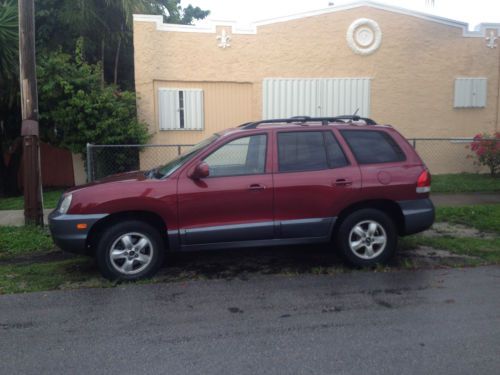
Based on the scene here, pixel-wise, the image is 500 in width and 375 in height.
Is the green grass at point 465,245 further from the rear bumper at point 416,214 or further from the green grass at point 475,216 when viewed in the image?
the rear bumper at point 416,214

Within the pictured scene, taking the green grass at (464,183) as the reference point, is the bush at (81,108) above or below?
above

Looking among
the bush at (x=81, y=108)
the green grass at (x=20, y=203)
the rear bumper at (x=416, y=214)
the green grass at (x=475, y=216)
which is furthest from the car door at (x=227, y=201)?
the bush at (x=81, y=108)

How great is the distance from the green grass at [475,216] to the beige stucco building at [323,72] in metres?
4.86

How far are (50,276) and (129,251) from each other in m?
1.15

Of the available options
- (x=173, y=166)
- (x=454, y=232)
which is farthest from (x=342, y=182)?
(x=454, y=232)

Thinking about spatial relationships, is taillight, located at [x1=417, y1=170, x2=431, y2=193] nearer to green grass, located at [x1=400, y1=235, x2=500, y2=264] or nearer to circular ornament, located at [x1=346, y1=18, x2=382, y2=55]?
green grass, located at [x1=400, y1=235, x2=500, y2=264]

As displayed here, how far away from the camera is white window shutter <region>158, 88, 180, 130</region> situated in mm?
13047

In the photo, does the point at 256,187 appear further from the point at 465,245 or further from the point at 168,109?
the point at 168,109

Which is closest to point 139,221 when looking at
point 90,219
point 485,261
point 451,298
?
point 90,219

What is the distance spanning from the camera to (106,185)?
5.94 m

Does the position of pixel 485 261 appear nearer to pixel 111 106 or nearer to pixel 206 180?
pixel 206 180

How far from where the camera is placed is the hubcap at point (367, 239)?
6.33 m

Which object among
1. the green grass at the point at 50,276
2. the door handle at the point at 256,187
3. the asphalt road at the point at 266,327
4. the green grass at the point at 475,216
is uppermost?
the door handle at the point at 256,187

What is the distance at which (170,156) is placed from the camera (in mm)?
13320
